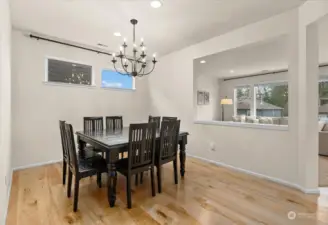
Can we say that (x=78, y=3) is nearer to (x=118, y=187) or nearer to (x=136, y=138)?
(x=136, y=138)

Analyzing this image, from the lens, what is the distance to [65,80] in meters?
4.07

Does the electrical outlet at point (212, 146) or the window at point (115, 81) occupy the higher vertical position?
the window at point (115, 81)

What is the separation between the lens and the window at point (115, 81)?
4.66m

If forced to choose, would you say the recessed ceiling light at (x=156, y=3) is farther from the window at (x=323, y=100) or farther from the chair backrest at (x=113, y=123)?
the window at (x=323, y=100)

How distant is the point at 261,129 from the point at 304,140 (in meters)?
0.63

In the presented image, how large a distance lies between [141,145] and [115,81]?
3030mm

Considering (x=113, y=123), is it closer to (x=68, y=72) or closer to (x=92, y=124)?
(x=92, y=124)

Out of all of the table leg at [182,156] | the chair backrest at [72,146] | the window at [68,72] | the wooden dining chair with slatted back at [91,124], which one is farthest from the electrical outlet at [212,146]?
the window at [68,72]

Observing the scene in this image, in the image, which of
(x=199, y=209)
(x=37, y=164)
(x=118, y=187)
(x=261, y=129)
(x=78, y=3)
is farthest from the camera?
(x=37, y=164)

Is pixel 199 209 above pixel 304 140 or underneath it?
underneath

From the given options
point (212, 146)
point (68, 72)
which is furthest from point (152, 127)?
point (68, 72)

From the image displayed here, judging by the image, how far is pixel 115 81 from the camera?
4.89m

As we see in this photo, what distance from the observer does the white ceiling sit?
2.53m

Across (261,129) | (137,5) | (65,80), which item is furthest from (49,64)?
(261,129)
